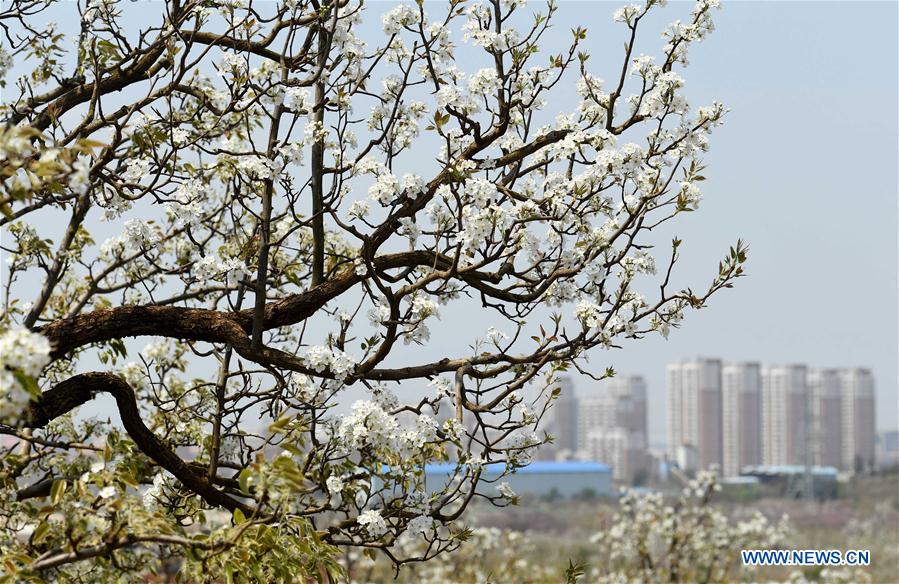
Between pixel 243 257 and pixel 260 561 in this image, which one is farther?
pixel 243 257

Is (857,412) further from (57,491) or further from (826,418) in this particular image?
(57,491)

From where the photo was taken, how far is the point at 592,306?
3.55 meters

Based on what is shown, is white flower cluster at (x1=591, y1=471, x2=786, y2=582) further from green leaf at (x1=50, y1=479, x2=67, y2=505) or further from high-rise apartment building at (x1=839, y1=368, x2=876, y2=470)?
high-rise apartment building at (x1=839, y1=368, x2=876, y2=470)

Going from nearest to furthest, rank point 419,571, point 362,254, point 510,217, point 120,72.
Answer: point 510,217, point 362,254, point 120,72, point 419,571

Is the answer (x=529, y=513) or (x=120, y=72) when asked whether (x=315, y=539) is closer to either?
(x=120, y=72)

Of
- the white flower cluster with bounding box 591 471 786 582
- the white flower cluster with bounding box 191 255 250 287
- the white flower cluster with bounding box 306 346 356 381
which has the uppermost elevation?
the white flower cluster with bounding box 191 255 250 287

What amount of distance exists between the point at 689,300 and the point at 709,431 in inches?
2616

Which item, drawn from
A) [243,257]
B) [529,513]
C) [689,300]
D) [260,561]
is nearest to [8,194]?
[260,561]

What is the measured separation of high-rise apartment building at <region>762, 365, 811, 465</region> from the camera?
6612cm

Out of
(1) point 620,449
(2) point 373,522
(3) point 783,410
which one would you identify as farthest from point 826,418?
(2) point 373,522

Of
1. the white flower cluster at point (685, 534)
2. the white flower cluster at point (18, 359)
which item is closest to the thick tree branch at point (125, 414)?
the white flower cluster at point (18, 359)

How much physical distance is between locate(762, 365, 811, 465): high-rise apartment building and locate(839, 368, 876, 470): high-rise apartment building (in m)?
2.53

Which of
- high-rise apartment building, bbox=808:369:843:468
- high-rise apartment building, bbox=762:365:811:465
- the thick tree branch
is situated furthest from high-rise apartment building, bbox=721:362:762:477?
the thick tree branch

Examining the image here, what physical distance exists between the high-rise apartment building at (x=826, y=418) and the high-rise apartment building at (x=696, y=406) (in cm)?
587
